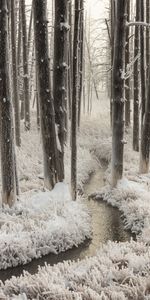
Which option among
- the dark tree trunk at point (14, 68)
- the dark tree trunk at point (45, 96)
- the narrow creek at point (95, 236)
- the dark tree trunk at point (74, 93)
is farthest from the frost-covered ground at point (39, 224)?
the dark tree trunk at point (14, 68)

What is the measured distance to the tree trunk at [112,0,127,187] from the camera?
12242 mm

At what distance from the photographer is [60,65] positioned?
11305 millimetres

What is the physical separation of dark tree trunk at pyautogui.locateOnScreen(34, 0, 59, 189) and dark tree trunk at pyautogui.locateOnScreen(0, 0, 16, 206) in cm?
114

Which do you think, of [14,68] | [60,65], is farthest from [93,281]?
[14,68]

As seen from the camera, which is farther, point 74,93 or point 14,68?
point 14,68

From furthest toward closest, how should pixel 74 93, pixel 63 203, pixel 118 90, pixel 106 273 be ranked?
1. pixel 118 90
2. pixel 74 93
3. pixel 63 203
4. pixel 106 273

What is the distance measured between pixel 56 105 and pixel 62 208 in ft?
10.1

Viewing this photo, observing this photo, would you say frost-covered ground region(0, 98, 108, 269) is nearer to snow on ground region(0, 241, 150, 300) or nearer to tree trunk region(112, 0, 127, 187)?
tree trunk region(112, 0, 127, 187)

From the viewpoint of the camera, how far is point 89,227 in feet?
32.1

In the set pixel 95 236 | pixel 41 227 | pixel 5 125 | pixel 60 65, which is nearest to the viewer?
pixel 41 227

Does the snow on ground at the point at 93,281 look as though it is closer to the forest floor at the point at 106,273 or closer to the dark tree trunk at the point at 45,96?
the forest floor at the point at 106,273

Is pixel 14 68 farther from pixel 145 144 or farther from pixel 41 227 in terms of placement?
pixel 41 227

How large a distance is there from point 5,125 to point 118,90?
4161 millimetres

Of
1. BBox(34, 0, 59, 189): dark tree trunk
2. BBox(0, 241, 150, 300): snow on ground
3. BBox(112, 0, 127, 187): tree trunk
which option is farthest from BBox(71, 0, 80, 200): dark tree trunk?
BBox(0, 241, 150, 300): snow on ground
